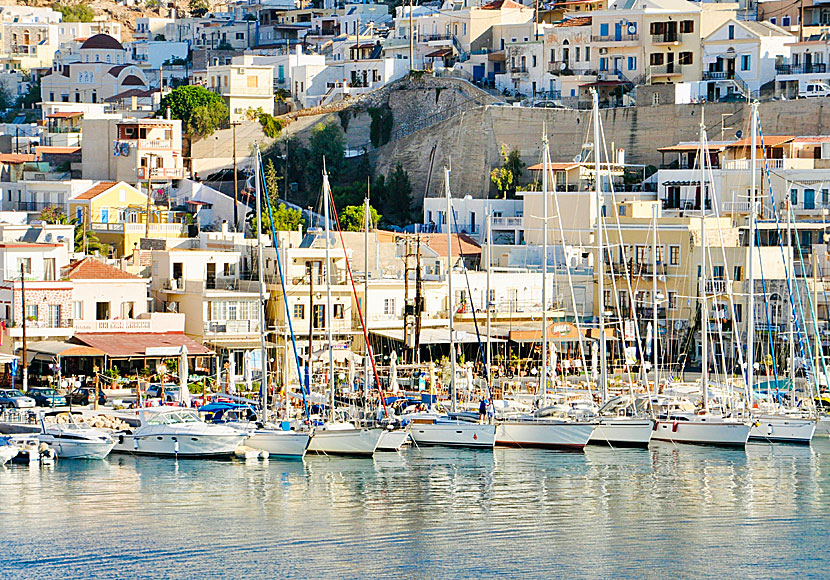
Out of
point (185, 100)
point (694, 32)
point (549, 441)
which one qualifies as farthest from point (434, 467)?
point (185, 100)

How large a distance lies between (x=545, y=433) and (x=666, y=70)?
37184mm

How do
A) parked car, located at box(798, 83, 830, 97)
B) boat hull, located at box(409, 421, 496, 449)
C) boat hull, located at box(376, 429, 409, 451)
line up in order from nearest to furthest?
boat hull, located at box(376, 429, 409, 451) → boat hull, located at box(409, 421, 496, 449) → parked car, located at box(798, 83, 830, 97)

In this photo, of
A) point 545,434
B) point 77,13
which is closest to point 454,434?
point 545,434

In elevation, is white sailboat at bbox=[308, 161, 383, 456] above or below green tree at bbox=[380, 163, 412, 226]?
below

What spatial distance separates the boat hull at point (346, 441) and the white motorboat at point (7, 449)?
270 inches

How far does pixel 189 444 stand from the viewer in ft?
144

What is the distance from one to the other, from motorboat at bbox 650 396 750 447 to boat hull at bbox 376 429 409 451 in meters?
6.83

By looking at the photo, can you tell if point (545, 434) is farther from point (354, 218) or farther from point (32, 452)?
point (354, 218)

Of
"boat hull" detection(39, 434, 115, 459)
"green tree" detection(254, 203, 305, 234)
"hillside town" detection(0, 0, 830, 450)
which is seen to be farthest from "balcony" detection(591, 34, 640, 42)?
"boat hull" detection(39, 434, 115, 459)

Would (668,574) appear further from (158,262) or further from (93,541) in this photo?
(158,262)

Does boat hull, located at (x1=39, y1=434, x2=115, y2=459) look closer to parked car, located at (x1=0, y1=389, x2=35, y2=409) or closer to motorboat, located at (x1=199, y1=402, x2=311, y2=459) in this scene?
motorboat, located at (x1=199, y1=402, x2=311, y2=459)

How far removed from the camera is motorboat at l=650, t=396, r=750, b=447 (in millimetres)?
47000

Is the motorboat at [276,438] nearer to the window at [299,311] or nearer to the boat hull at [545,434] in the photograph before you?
the boat hull at [545,434]

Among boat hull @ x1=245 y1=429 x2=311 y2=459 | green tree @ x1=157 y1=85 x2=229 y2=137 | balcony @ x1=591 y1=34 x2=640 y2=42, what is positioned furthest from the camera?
green tree @ x1=157 y1=85 x2=229 y2=137
